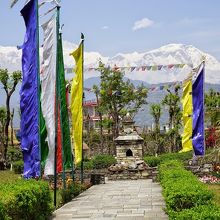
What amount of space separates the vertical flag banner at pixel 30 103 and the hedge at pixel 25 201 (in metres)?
0.93

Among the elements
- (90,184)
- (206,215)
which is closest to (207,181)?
(90,184)

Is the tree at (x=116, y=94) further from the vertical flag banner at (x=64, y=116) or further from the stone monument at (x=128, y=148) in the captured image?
the vertical flag banner at (x=64, y=116)

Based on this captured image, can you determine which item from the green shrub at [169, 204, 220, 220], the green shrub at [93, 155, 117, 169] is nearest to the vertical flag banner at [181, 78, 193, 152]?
the green shrub at [169, 204, 220, 220]

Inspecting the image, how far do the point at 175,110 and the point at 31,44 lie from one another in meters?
36.2

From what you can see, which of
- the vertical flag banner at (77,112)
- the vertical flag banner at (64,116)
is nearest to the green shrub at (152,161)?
the vertical flag banner at (77,112)

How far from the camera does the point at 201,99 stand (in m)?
20.8

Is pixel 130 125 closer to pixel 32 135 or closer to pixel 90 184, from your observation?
pixel 90 184

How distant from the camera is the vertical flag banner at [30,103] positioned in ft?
43.7

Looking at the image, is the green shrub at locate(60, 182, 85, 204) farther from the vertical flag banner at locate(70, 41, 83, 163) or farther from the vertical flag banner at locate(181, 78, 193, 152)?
the vertical flag banner at locate(181, 78, 193, 152)

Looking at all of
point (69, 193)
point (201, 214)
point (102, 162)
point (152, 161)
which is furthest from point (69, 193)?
point (102, 162)

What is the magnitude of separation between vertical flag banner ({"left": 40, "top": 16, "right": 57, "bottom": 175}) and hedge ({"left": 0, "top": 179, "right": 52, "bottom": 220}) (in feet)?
5.49

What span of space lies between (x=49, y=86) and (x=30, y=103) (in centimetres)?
116

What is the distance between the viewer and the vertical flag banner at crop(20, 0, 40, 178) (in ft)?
43.7

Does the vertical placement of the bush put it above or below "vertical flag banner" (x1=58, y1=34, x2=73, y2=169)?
below
